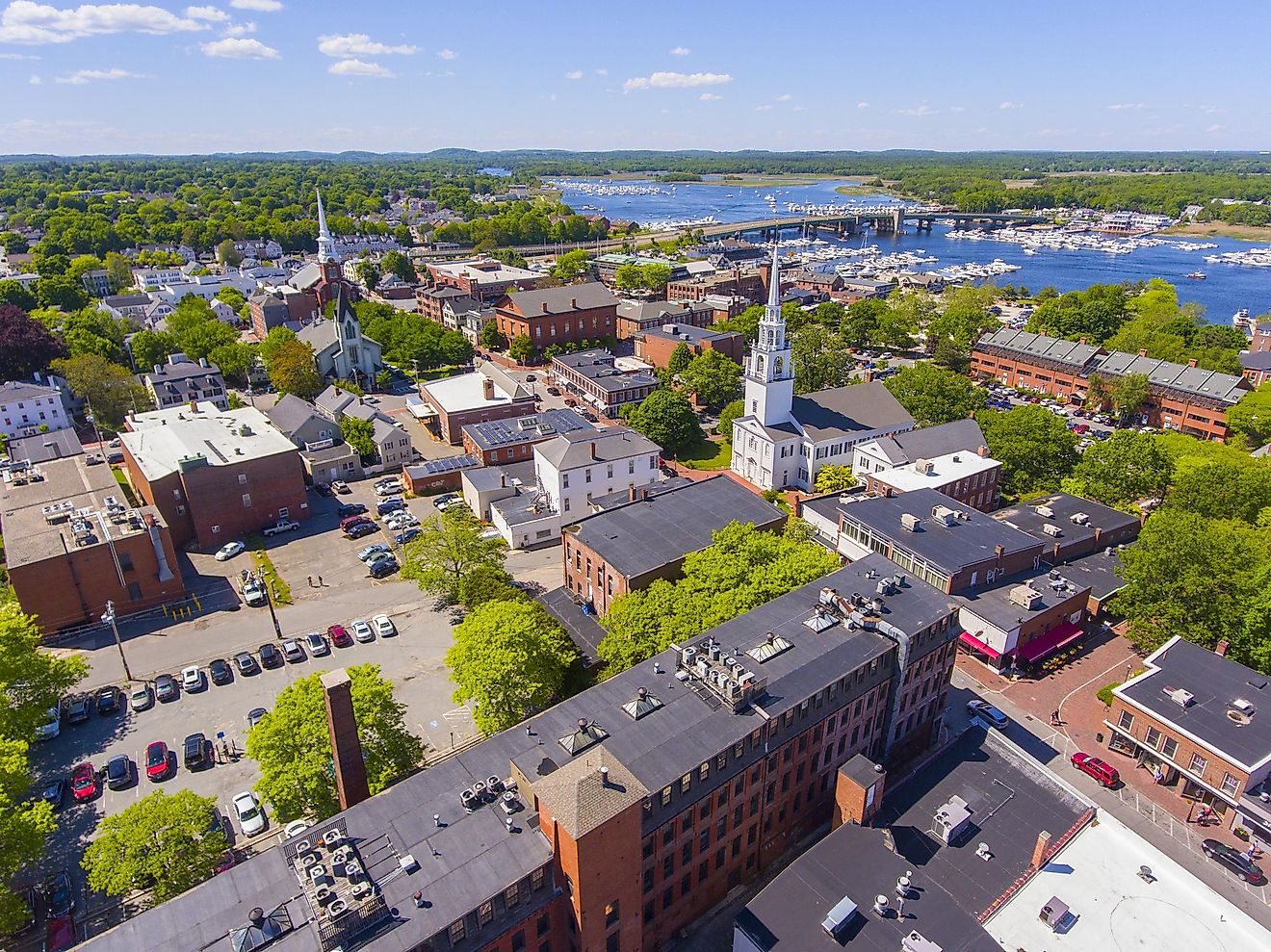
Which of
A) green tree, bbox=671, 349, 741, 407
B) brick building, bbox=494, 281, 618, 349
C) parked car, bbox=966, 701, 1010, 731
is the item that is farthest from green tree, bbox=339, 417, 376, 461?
parked car, bbox=966, 701, 1010, 731

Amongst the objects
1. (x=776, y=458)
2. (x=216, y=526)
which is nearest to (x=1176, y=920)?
(x=776, y=458)

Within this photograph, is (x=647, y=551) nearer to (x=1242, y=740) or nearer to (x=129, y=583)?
(x=1242, y=740)

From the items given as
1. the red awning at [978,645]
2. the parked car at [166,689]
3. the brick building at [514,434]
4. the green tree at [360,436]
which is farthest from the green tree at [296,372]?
the red awning at [978,645]

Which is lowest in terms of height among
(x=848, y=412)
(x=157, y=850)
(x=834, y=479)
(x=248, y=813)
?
(x=248, y=813)

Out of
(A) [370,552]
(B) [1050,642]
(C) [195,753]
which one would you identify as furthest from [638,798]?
(A) [370,552]

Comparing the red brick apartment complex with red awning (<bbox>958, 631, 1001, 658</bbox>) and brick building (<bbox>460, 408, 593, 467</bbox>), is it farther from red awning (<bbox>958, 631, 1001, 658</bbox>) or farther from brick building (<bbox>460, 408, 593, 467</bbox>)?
brick building (<bbox>460, 408, 593, 467</bbox>)

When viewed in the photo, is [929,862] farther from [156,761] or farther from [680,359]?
A: [680,359]

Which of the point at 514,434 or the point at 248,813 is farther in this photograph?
the point at 514,434
